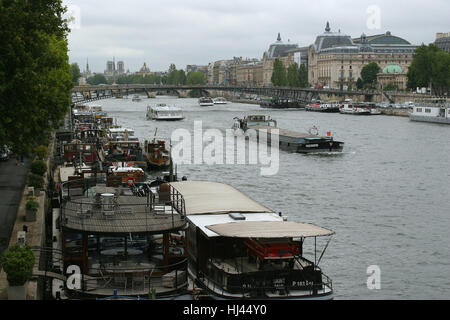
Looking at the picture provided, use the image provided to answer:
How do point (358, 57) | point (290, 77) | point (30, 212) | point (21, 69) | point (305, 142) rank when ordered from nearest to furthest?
point (21, 69) < point (30, 212) < point (305, 142) < point (290, 77) < point (358, 57)

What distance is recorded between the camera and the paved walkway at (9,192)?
18444 millimetres

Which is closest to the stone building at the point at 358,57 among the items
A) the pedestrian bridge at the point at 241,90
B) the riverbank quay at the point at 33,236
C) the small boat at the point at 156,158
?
the pedestrian bridge at the point at 241,90

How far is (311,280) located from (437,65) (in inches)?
3786

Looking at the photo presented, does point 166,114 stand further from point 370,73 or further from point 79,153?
point 370,73

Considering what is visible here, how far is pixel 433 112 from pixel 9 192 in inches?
2621

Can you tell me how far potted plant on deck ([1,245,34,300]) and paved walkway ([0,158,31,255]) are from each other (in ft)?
12.7

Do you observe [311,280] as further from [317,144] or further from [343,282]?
[317,144]

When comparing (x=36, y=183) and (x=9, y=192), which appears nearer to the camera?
(x=36, y=183)

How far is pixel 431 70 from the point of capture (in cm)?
10712

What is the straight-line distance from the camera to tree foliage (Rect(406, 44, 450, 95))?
103750 mm

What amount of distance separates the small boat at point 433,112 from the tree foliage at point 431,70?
2024cm

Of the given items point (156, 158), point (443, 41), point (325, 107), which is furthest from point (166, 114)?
Answer: point (443, 41)
